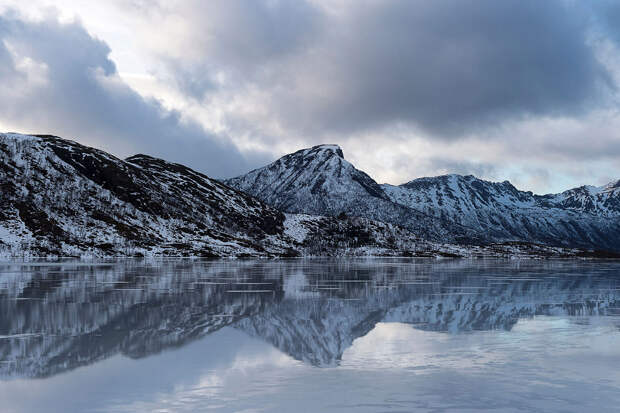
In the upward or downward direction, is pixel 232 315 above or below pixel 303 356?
above

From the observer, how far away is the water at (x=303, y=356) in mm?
15023

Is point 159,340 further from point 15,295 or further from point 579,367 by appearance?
point 15,295

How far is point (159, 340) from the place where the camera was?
23969 mm

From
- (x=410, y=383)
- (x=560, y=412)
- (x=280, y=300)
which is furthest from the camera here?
(x=280, y=300)

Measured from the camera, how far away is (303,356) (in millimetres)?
21250

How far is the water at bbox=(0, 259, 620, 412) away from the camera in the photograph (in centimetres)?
1502

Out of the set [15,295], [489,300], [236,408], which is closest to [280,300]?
[489,300]

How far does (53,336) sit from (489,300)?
32514 mm

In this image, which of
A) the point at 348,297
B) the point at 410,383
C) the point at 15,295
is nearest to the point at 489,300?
the point at 348,297

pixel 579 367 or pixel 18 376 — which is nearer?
pixel 18 376

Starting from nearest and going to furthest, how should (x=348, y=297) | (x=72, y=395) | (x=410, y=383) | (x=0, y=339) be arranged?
(x=72, y=395) → (x=410, y=383) → (x=0, y=339) → (x=348, y=297)

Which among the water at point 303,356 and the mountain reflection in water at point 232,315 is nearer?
the water at point 303,356

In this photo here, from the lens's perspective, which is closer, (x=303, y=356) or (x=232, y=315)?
(x=303, y=356)

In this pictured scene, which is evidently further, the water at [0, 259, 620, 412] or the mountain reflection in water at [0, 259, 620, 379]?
the mountain reflection in water at [0, 259, 620, 379]
